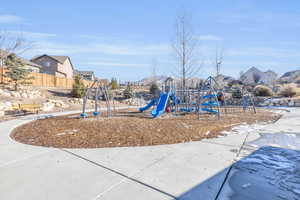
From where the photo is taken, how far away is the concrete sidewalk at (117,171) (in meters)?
2.48

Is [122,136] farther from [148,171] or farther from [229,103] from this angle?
[229,103]

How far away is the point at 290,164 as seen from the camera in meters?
3.44

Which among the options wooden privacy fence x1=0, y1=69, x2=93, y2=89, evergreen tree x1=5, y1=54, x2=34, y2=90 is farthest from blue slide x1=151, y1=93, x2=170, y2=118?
wooden privacy fence x1=0, y1=69, x2=93, y2=89

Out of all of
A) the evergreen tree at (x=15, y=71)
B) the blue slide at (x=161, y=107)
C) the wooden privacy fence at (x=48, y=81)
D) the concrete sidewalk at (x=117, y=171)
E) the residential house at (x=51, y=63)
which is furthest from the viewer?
the residential house at (x=51, y=63)

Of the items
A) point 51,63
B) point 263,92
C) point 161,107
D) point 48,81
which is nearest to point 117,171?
point 161,107

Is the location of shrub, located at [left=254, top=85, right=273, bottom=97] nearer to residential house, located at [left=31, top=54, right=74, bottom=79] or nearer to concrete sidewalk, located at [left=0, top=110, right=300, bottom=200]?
concrete sidewalk, located at [left=0, top=110, right=300, bottom=200]

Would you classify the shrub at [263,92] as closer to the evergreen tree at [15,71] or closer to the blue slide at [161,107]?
the blue slide at [161,107]

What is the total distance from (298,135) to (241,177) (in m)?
4.32

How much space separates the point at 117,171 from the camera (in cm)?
316

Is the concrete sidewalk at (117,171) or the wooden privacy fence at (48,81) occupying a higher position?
the wooden privacy fence at (48,81)

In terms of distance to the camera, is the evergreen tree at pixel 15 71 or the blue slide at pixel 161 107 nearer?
the blue slide at pixel 161 107

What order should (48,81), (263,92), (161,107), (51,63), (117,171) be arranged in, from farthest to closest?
(51,63)
(48,81)
(263,92)
(161,107)
(117,171)

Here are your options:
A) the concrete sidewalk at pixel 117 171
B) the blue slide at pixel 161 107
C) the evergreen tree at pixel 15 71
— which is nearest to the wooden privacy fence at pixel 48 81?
the evergreen tree at pixel 15 71

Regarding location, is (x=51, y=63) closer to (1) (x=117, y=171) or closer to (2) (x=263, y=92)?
(2) (x=263, y=92)
